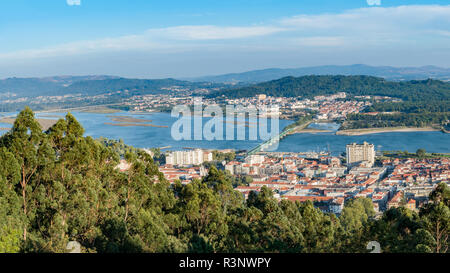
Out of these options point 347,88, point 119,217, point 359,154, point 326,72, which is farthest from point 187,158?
point 326,72

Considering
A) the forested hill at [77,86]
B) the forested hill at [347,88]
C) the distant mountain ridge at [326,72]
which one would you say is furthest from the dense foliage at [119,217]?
the distant mountain ridge at [326,72]

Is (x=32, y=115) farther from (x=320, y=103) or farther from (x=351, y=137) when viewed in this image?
(x=320, y=103)

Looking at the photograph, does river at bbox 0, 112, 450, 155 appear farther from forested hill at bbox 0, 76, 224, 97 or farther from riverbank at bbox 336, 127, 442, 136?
forested hill at bbox 0, 76, 224, 97

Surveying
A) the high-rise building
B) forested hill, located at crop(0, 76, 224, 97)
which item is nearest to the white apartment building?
the high-rise building

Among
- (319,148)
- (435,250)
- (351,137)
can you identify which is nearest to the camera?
(435,250)

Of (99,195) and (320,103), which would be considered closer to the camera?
(99,195)

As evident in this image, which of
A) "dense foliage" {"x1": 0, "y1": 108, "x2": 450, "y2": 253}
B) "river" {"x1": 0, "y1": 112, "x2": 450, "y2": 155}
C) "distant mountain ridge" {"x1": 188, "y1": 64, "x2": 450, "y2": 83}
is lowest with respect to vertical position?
"river" {"x1": 0, "y1": 112, "x2": 450, "y2": 155}
